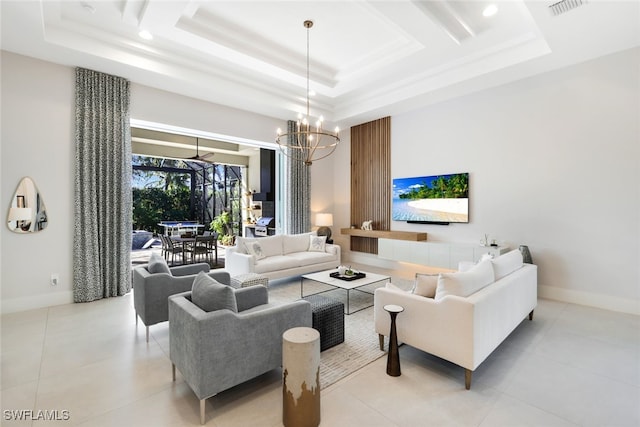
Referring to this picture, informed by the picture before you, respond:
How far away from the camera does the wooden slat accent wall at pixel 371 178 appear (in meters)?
6.81

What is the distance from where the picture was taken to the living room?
394 centimetres

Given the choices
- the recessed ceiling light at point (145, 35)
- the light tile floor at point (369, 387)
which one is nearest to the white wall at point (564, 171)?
the light tile floor at point (369, 387)

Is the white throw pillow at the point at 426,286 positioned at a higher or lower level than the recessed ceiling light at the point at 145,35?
lower

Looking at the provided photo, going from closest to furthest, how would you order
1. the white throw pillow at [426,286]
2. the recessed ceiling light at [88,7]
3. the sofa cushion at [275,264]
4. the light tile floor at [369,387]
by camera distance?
the light tile floor at [369,387], the white throw pillow at [426,286], the recessed ceiling light at [88,7], the sofa cushion at [275,264]

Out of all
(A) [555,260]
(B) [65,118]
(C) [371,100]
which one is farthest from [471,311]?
(B) [65,118]

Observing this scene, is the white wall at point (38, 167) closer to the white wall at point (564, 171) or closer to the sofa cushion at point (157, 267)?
the sofa cushion at point (157, 267)

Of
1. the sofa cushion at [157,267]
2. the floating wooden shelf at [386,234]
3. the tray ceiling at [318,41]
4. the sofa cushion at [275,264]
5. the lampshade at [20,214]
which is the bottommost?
the sofa cushion at [275,264]

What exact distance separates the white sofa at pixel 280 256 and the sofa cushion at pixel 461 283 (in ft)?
10.3

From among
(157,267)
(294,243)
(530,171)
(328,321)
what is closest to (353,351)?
(328,321)

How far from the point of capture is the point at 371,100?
20.4ft

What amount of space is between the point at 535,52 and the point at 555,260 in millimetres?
3024

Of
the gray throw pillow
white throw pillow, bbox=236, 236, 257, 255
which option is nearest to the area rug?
the gray throw pillow

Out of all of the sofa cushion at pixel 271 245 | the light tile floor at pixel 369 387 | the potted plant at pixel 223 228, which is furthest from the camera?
the potted plant at pixel 223 228

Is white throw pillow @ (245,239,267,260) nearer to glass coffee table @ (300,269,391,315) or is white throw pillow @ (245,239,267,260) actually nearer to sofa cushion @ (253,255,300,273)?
sofa cushion @ (253,255,300,273)
